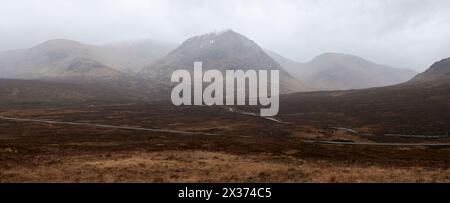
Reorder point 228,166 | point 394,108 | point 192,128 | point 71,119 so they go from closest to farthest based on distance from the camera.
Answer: point 228,166 < point 192,128 < point 71,119 < point 394,108

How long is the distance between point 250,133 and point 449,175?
69027 mm

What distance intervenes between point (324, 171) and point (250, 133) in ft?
220

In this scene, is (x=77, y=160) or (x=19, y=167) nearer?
(x=19, y=167)

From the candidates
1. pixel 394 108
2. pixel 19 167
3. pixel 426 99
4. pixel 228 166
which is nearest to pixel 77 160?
pixel 19 167

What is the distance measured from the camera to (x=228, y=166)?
38406mm

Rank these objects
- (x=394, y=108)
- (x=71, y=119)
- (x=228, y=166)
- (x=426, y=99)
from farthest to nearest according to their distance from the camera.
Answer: (x=426, y=99) < (x=394, y=108) < (x=71, y=119) < (x=228, y=166)

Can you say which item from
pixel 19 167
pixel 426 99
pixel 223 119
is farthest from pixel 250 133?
pixel 426 99

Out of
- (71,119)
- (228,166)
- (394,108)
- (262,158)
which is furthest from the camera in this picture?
(394,108)

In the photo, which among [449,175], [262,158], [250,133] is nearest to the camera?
[449,175]
